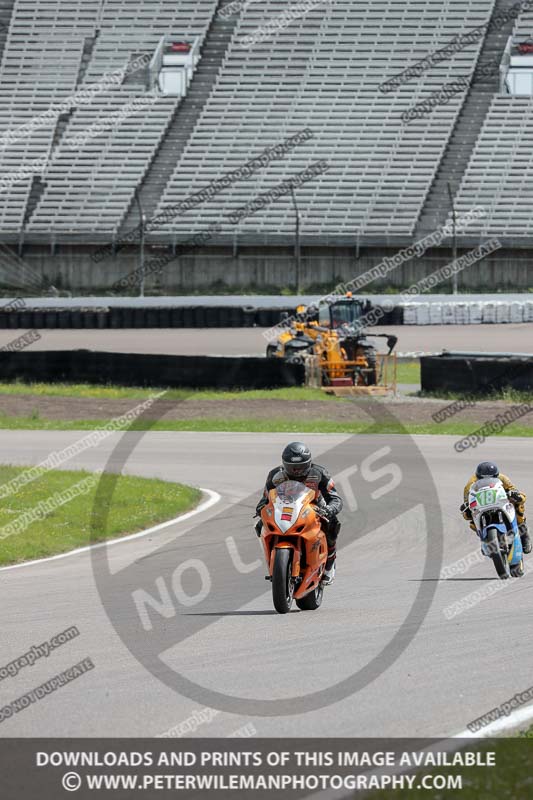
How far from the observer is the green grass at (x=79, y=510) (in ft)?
43.4

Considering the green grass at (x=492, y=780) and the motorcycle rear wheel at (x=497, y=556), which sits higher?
the green grass at (x=492, y=780)

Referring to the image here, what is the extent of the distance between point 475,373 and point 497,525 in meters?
17.5

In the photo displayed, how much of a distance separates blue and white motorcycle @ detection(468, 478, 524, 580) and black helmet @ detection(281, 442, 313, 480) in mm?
1897

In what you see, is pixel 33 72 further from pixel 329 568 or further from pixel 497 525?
pixel 329 568

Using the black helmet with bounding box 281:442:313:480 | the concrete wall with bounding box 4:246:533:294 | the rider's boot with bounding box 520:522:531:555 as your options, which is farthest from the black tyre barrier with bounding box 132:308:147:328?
the black helmet with bounding box 281:442:313:480

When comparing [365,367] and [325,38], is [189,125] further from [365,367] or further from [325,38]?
[365,367]

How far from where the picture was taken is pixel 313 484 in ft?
32.6

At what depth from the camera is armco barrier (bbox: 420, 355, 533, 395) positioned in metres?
27.5

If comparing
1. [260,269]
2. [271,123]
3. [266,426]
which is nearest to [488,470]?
[266,426]

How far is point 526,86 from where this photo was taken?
Answer: 2392 inches

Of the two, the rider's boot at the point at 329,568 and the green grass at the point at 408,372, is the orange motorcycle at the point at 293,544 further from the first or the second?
the green grass at the point at 408,372

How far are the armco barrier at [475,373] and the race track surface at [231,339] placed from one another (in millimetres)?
9220

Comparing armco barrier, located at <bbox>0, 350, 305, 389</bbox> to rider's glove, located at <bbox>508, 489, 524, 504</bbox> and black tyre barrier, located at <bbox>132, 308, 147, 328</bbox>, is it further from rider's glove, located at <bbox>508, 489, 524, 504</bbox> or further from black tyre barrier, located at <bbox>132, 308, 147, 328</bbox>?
rider's glove, located at <bbox>508, 489, 524, 504</bbox>

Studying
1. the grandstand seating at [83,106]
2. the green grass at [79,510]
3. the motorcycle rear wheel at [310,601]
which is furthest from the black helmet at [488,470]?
the grandstand seating at [83,106]
